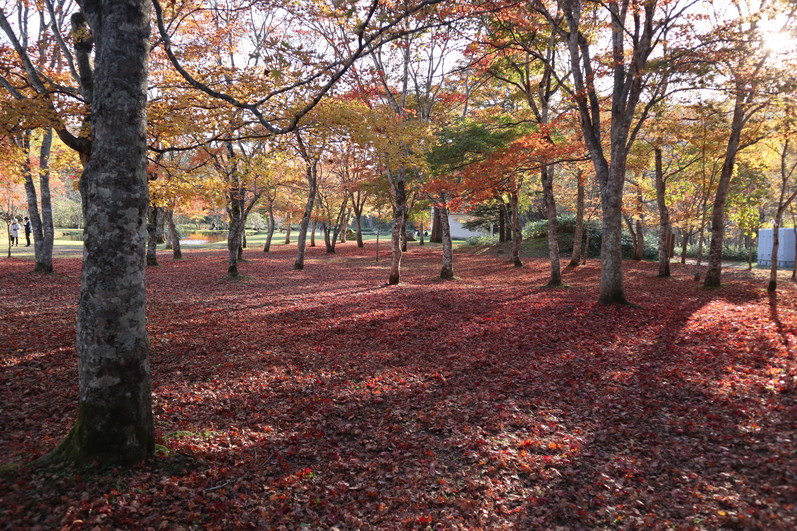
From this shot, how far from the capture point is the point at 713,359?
6746 millimetres

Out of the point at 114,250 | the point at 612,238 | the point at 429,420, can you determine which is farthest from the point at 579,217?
the point at 114,250

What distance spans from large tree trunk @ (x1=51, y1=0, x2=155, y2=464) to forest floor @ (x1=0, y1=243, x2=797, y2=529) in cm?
46

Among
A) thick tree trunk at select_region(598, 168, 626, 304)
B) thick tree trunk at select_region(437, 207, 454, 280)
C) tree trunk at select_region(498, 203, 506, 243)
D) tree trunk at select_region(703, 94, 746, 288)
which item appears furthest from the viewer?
tree trunk at select_region(498, 203, 506, 243)

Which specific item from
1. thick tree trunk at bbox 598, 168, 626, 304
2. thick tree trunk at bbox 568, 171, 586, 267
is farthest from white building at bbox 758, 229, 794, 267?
thick tree trunk at bbox 598, 168, 626, 304

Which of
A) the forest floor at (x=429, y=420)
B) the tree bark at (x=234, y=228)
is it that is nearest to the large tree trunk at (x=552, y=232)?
the forest floor at (x=429, y=420)

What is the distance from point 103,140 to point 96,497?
2.88m

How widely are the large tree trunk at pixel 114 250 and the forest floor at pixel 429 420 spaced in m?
0.46

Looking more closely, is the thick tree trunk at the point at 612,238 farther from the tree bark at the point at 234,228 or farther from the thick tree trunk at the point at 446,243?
the tree bark at the point at 234,228

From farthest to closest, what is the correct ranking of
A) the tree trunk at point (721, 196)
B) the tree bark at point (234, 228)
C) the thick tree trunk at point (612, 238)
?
the tree bark at point (234, 228), the tree trunk at point (721, 196), the thick tree trunk at point (612, 238)

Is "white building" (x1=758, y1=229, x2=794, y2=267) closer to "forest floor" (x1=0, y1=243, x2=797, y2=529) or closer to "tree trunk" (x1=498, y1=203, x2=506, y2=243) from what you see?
"tree trunk" (x1=498, y1=203, x2=506, y2=243)

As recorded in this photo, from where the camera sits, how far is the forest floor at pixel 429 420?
10.7ft

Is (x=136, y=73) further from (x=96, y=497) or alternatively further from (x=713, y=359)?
(x=713, y=359)

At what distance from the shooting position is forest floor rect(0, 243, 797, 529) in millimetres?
3271

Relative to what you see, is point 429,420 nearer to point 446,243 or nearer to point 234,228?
point 446,243
